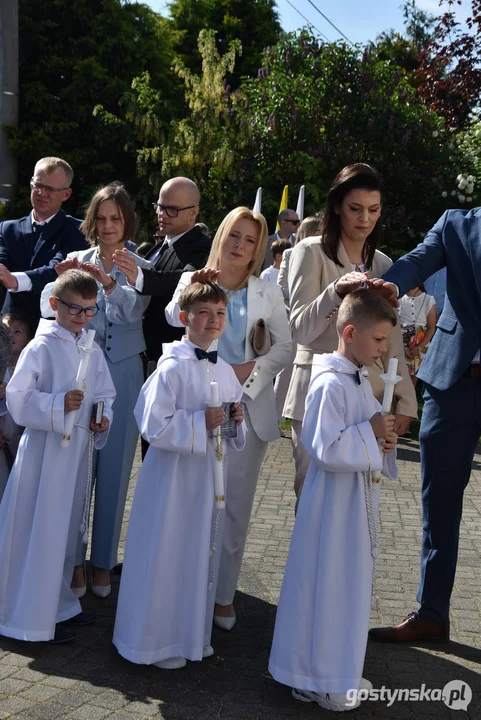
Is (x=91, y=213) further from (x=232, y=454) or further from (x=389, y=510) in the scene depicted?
(x=389, y=510)

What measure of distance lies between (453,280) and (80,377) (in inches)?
72.1

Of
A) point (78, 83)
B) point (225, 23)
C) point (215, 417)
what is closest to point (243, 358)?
point (215, 417)

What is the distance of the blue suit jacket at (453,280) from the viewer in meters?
4.52

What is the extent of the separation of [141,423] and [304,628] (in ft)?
3.79

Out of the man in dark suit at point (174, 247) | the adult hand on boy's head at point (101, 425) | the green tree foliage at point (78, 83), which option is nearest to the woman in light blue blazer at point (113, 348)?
the man in dark suit at point (174, 247)

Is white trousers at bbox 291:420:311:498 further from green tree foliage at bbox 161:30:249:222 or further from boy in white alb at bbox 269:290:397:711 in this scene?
green tree foliage at bbox 161:30:249:222

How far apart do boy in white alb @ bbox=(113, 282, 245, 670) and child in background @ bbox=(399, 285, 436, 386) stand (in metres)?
6.51

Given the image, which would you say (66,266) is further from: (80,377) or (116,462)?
(116,462)

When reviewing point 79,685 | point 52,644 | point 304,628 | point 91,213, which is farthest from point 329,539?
point 91,213

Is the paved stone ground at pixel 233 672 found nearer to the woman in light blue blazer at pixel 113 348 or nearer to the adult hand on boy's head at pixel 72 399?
the woman in light blue blazer at pixel 113 348

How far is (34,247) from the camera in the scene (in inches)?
235

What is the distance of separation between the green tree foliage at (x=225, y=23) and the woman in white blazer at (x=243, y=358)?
27.2 m

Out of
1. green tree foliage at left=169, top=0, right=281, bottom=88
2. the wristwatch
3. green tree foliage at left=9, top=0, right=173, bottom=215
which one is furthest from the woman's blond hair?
green tree foliage at left=169, top=0, right=281, bottom=88

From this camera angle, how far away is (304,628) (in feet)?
13.0
